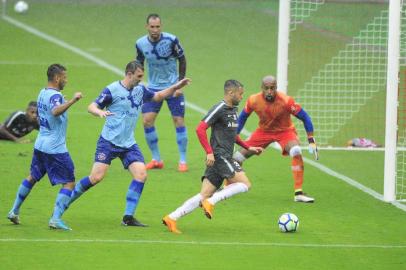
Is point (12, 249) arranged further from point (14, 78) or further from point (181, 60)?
point (14, 78)

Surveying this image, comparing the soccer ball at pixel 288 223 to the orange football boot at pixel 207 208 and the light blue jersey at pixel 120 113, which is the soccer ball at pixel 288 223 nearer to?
the orange football boot at pixel 207 208

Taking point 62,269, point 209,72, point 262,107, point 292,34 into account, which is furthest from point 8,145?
point 292,34

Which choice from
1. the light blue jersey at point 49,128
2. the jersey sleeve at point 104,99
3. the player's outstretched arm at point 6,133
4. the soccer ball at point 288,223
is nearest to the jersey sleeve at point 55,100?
the light blue jersey at point 49,128

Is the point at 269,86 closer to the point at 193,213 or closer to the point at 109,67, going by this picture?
the point at 193,213

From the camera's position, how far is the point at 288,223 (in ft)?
47.5

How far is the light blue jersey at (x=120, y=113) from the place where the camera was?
14.4 meters

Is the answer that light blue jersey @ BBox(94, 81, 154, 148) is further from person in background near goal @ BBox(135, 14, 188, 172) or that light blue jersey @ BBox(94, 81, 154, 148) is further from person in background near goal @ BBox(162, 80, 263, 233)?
person in background near goal @ BBox(135, 14, 188, 172)

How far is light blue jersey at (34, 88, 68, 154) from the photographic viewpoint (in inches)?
552

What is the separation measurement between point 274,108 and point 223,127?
2433 mm

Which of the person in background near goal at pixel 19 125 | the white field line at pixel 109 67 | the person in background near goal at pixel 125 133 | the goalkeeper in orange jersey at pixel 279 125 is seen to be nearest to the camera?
the person in background near goal at pixel 125 133

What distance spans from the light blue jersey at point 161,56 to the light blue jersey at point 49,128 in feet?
15.7

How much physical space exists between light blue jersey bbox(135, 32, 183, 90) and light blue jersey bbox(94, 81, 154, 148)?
14.2 ft

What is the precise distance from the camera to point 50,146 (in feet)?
46.2

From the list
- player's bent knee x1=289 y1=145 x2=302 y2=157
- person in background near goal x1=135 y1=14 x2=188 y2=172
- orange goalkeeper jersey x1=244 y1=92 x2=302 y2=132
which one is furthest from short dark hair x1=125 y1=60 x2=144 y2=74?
person in background near goal x1=135 y1=14 x2=188 y2=172
